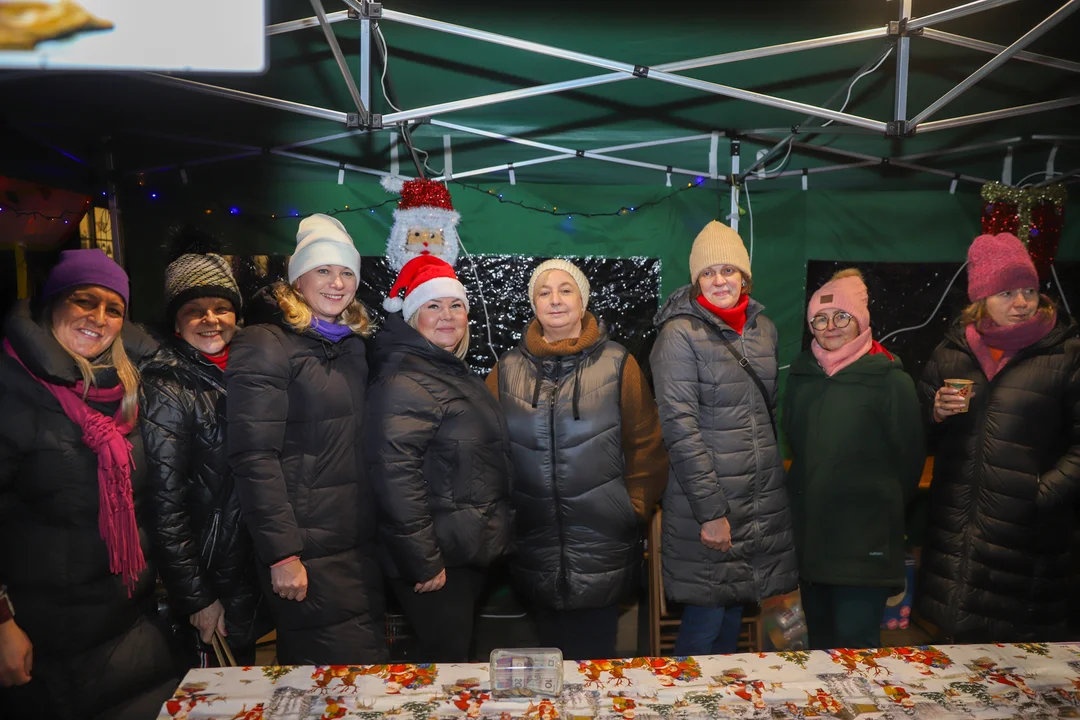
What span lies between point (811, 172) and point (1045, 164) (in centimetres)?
100

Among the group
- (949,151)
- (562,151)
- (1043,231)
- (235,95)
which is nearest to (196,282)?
(235,95)

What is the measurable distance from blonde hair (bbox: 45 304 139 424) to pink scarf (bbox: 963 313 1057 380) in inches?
97.2

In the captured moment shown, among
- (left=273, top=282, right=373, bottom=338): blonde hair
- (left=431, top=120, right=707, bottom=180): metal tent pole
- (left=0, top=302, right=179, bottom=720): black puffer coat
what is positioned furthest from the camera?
(left=431, top=120, right=707, bottom=180): metal tent pole

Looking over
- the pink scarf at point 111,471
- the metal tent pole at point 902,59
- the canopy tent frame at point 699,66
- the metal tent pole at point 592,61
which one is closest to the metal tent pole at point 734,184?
the canopy tent frame at point 699,66

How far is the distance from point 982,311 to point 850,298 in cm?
45

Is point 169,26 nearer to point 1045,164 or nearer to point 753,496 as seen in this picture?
point 753,496

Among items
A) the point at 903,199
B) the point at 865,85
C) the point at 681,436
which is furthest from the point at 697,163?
the point at 681,436

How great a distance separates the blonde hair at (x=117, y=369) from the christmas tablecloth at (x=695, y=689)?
2.24ft

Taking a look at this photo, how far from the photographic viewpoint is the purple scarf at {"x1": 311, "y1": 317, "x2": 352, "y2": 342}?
1.83 meters

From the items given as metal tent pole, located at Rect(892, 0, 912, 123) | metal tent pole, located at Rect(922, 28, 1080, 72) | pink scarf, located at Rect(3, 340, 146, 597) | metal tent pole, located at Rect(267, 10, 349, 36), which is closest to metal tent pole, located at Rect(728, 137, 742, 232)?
metal tent pole, located at Rect(892, 0, 912, 123)

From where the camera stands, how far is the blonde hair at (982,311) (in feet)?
6.95

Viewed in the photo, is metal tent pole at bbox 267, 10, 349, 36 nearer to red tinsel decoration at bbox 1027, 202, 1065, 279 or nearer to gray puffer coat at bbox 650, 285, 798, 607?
gray puffer coat at bbox 650, 285, 798, 607

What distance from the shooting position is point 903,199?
3.17 m

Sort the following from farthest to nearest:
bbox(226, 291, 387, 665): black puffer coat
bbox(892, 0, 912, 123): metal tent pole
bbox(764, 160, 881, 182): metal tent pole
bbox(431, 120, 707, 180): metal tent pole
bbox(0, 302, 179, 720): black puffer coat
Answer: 1. bbox(764, 160, 881, 182): metal tent pole
2. bbox(431, 120, 707, 180): metal tent pole
3. bbox(892, 0, 912, 123): metal tent pole
4. bbox(226, 291, 387, 665): black puffer coat
5. bbox(0, 302, 179, 720): black puffer coat
